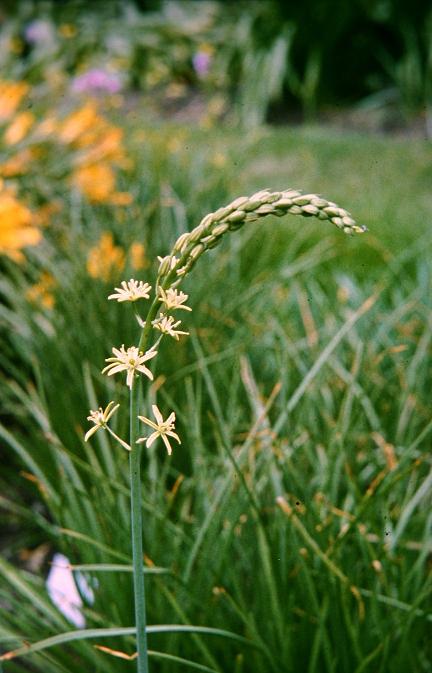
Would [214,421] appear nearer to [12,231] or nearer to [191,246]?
[191,246]

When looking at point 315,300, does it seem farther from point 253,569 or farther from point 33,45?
point 33,45

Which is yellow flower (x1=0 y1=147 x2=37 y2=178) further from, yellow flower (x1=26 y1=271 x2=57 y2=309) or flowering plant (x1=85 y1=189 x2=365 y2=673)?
flowering plant (x1=85 y1=189 x2=365 y2=673)

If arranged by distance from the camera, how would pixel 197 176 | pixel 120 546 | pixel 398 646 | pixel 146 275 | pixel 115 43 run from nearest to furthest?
pixel 398 646
pixel 120 546
pixel 146 275
pixel 197 176
pixel 115 43

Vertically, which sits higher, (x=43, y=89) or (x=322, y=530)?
(x=43, y=89)

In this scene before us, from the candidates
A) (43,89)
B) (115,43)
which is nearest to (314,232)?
(43,89)

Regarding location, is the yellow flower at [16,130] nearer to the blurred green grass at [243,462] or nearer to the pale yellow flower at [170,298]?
the blurred green grass at [243,462]

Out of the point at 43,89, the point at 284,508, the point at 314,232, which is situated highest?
the point at 43,89
